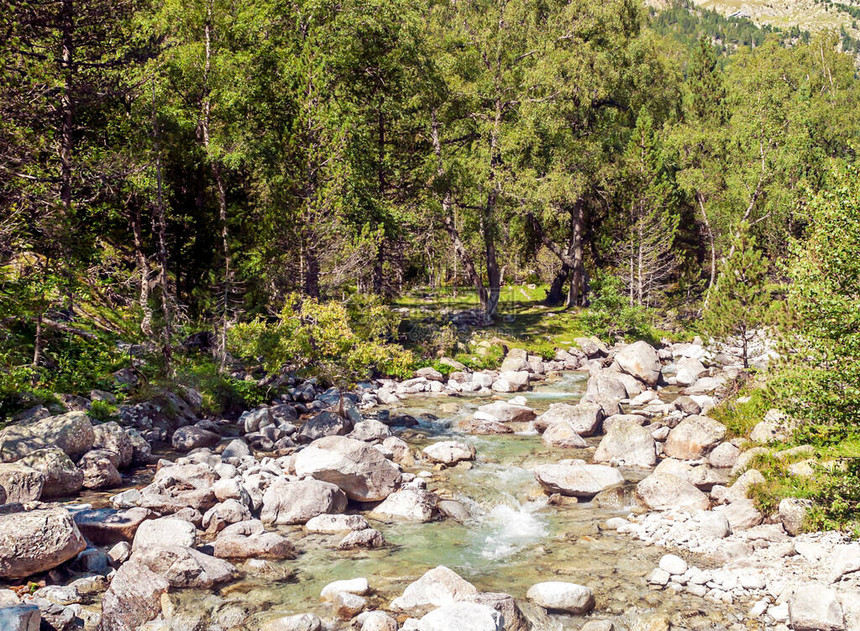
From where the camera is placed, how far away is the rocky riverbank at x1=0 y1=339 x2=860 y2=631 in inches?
435

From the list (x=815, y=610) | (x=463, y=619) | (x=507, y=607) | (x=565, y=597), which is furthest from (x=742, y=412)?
(x=463, y=619)

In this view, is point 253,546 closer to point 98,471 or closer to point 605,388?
point 98,471

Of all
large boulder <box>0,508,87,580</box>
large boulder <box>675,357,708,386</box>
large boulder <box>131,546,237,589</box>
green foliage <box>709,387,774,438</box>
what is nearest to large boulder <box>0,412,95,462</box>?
large boulder <box>0,508,87,580</box>

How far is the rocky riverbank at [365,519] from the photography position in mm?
11039

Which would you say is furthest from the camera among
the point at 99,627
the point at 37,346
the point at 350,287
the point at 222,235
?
the point at 222,235

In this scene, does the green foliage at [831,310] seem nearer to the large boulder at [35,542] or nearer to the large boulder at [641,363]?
the large boulder at [35,542]

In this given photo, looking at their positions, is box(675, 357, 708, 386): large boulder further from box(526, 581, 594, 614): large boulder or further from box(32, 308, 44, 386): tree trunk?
box(32, 308, 44, 386): tree trunk

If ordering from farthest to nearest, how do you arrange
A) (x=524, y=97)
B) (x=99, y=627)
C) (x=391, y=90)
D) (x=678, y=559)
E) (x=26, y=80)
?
1. (x=524, y=97)
2. (x=391, y=90)
3. (x=26, y=80)
4. (x=678, y=559)
5. (x=99, y=627)

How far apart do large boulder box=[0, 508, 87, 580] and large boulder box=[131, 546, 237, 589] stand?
1.22 m

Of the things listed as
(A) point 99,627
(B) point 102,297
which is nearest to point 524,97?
(B) point 102,297

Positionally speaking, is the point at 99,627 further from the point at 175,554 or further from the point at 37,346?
the point at 37,346

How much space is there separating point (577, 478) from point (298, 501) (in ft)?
24.6

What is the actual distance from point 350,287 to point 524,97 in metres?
21.3

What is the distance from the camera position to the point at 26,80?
21.9 m
